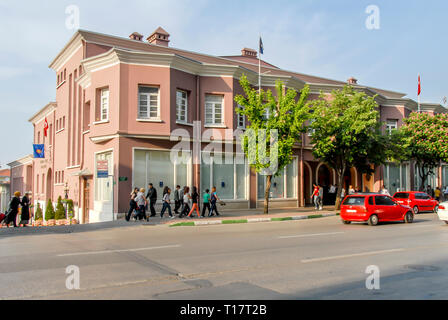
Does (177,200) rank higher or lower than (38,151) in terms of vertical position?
lower

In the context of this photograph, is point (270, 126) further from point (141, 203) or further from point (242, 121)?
point (141, 203)

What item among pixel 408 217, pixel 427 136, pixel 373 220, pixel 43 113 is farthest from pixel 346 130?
pixel 43 113

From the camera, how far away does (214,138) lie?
25.0 meters

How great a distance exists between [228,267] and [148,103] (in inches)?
637

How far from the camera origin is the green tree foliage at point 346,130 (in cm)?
2566

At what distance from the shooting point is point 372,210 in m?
18.0

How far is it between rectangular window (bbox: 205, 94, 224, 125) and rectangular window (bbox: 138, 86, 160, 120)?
3476 mm

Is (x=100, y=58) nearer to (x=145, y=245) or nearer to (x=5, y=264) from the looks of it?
(x=145, y=245)

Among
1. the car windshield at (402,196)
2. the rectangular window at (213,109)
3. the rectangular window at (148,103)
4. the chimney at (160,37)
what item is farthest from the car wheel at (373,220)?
the chimney at (160,37)

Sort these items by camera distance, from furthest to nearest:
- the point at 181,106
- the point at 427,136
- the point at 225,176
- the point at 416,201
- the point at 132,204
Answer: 1. the point at 427,136
2. the point at 225,176
3. the point at 416,201
4. the point at 181,106
5. the point at 132,204

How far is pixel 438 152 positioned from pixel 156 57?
73.5 feet

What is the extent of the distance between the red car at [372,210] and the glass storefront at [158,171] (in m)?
9.57

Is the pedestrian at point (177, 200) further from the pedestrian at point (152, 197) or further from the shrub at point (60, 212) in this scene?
the shrub at point (60, 212)

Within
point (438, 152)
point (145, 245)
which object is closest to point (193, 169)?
point (145, 245)
